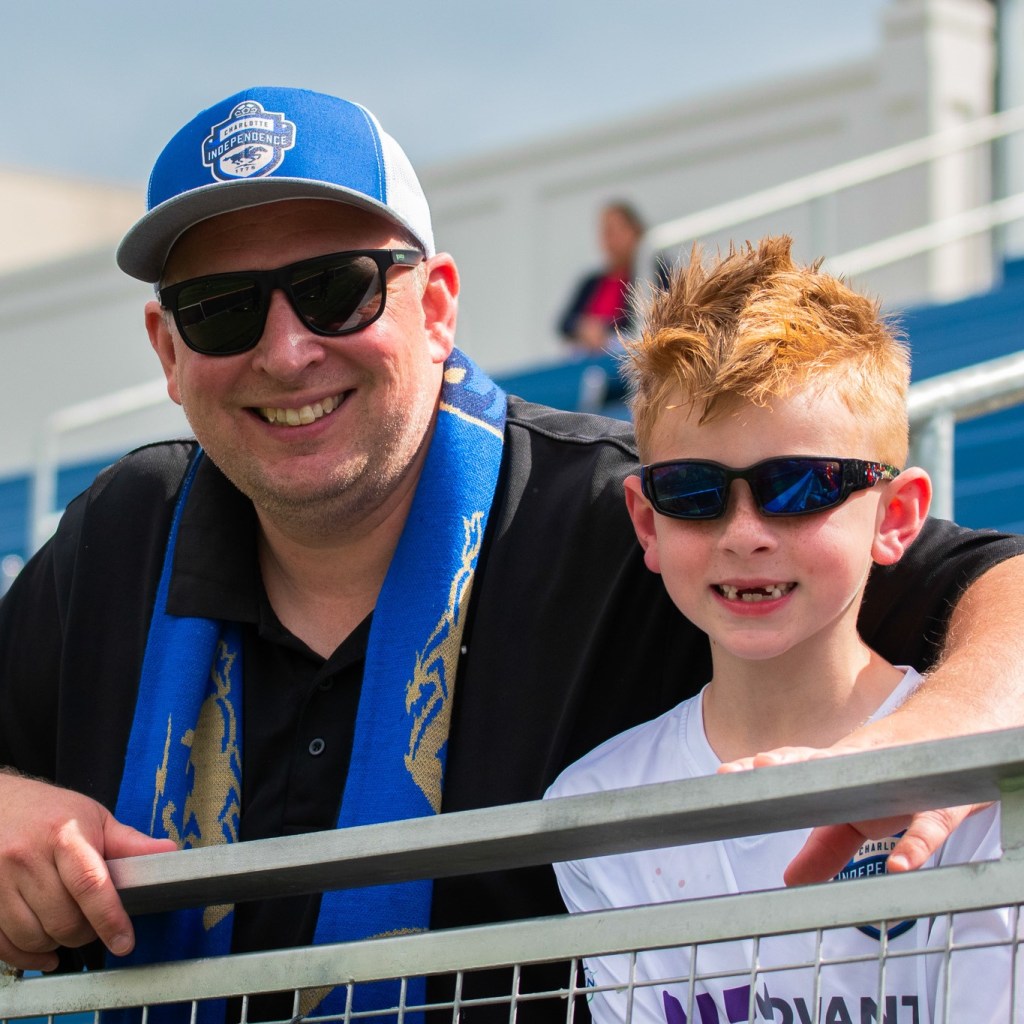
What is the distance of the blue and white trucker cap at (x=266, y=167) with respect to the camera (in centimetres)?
283

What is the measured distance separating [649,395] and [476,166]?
10900 millimetres

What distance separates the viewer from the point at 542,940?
1.76 m

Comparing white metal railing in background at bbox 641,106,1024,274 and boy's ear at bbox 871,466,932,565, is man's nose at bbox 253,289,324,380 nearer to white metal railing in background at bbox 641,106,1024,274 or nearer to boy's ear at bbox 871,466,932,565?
boy's ear at bbox 871,466,932,565

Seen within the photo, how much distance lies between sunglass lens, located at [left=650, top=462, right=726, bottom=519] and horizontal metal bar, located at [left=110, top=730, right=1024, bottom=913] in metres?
0.59

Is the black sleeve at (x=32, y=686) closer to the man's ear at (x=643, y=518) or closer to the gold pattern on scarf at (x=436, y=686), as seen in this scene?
the gold pattern on scarf at (x=436, y=686)

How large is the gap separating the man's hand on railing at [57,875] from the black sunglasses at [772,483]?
2.65ft

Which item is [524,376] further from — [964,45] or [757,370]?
[757,370]

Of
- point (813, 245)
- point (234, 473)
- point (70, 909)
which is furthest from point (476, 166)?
point (70, 909)

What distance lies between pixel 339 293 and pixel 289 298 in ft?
0.26

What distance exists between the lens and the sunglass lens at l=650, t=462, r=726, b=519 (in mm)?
2219

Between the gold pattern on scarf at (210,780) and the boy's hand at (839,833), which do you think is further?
the gold pattern on scarf at (210,780)

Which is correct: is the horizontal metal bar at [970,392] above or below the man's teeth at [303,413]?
above

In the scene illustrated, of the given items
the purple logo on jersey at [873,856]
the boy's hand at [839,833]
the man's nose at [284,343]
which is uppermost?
the man's nose at [284,343]

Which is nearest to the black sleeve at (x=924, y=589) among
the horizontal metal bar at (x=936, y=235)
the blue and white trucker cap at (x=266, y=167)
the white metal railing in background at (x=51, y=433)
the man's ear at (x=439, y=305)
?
the man's ear at (x=439, y=305)
